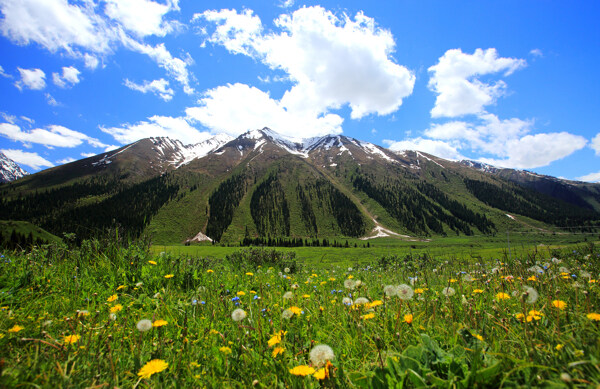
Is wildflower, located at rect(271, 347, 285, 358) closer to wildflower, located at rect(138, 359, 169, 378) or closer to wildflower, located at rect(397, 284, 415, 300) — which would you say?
wildflower, located at rect(138, 359, 169, 378)

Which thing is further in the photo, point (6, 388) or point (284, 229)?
point (284, 229)

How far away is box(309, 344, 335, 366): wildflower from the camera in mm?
2137

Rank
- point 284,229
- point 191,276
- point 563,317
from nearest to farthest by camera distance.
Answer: point 563,317
point 191,276
point 284,229

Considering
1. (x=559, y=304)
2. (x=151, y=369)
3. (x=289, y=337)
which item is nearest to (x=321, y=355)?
(x=289, y=337)

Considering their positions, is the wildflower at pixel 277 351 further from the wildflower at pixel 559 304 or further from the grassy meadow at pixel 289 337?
the wildflower at pixel 559 304

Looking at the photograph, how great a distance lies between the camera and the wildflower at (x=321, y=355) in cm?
214

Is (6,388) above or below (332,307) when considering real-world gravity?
above

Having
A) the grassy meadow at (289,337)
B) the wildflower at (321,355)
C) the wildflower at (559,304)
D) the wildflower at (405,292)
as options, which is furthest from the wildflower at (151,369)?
the wildflower at (559,304)

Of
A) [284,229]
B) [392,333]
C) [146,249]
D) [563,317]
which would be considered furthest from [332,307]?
[284,229]

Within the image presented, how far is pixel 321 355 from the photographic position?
220cm

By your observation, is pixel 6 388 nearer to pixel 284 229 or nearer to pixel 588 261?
pixel 588 261

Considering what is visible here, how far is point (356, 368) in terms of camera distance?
2.54m

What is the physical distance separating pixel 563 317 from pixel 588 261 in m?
7.08

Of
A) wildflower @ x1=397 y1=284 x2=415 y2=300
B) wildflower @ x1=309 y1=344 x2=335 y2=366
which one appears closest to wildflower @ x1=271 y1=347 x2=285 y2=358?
wildflower @ x1=309 y1=344 x2=335 y2=366
